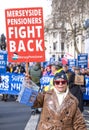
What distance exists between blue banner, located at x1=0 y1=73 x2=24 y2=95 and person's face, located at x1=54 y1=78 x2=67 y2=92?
14307mm

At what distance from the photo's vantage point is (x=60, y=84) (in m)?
5.58

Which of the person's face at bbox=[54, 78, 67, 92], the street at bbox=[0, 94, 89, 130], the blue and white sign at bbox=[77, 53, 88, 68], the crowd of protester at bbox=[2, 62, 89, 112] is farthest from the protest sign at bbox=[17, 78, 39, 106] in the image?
the blue and white sign at bbox=[77, 53, 88, 68]

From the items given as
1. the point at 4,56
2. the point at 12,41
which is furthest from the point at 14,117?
the point at 4,56

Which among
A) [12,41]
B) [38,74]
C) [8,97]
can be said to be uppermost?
[12,41]

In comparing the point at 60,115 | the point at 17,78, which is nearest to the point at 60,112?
the point at 60,115

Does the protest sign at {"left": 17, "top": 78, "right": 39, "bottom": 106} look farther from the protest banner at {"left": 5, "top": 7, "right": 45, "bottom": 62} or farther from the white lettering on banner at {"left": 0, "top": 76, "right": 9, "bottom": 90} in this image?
the white lettering on banner at {"left": 0, "top": 76, "right": 9, "bottom": 90}

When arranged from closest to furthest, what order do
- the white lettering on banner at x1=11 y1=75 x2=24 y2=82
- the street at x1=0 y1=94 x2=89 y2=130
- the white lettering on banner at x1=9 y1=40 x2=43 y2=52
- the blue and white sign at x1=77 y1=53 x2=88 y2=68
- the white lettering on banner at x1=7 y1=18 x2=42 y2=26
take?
1. the white lettering on banner at x1=7 y1=18 x2=42 y2=26
2. the white lettering on banner at x1=9 y1=40 x2=43 y2=52
3. the street at x1=0 y1=94 x2=89 y2=130
4. the white lettering on banner at x1=11 y1=75 x2=24 y2=82
5. the blue and white sign at x1=77 y1=53 x2=88 y2=68

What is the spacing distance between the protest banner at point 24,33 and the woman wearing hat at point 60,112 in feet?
8.26

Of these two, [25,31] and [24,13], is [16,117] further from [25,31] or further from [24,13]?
[24,13]

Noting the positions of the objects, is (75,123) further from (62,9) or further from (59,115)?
(62,9)

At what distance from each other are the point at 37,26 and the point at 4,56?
13.3 metres

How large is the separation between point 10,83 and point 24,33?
40.5 ft

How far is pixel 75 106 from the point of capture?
18.4ft

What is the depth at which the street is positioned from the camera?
12.0 metres
